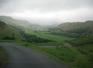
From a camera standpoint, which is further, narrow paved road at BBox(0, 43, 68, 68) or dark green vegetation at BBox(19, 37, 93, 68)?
dark green vegetation at BBox(19, 37, 93, 68)

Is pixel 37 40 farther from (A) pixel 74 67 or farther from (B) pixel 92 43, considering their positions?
(A) pixel 74 67

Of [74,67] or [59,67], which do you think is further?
[74,67]

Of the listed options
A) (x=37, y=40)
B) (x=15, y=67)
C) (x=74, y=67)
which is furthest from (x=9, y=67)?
(x=37, y=40)

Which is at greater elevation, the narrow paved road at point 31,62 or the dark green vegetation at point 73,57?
the narrow paved road at point 31,62

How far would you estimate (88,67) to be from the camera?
11805 mm

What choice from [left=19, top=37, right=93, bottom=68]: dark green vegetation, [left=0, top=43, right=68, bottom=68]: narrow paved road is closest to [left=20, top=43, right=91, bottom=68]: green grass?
[left=19, top=37, right=93, bottom=68]: dark green vegetation

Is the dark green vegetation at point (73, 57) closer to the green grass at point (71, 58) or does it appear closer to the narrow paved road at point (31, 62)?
the green grass at point (71, 58)

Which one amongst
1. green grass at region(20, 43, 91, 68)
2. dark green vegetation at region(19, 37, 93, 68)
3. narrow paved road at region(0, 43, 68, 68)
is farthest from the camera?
dark green vegetation at region(19, 37, 93, 68)

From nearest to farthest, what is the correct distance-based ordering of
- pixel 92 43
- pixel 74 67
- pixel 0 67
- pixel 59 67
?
pixel 0 67 → pixel 59 67 → pixel 74 67 → pixel 92 43

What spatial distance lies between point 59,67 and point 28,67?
326 cm

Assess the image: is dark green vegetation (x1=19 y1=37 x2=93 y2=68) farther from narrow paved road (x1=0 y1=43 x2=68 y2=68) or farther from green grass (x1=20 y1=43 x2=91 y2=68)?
narrow paved road (x1=0 y1=43 x2=68 y2=68)

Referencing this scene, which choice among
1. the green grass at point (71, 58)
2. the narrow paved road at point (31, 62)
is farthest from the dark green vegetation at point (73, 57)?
the narrow paved road at point (31, 62)

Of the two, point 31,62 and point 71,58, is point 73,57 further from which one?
point 31,62

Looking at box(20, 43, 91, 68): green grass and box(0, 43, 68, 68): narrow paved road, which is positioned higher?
box(0, 43, 68, 68): narrow paved road
